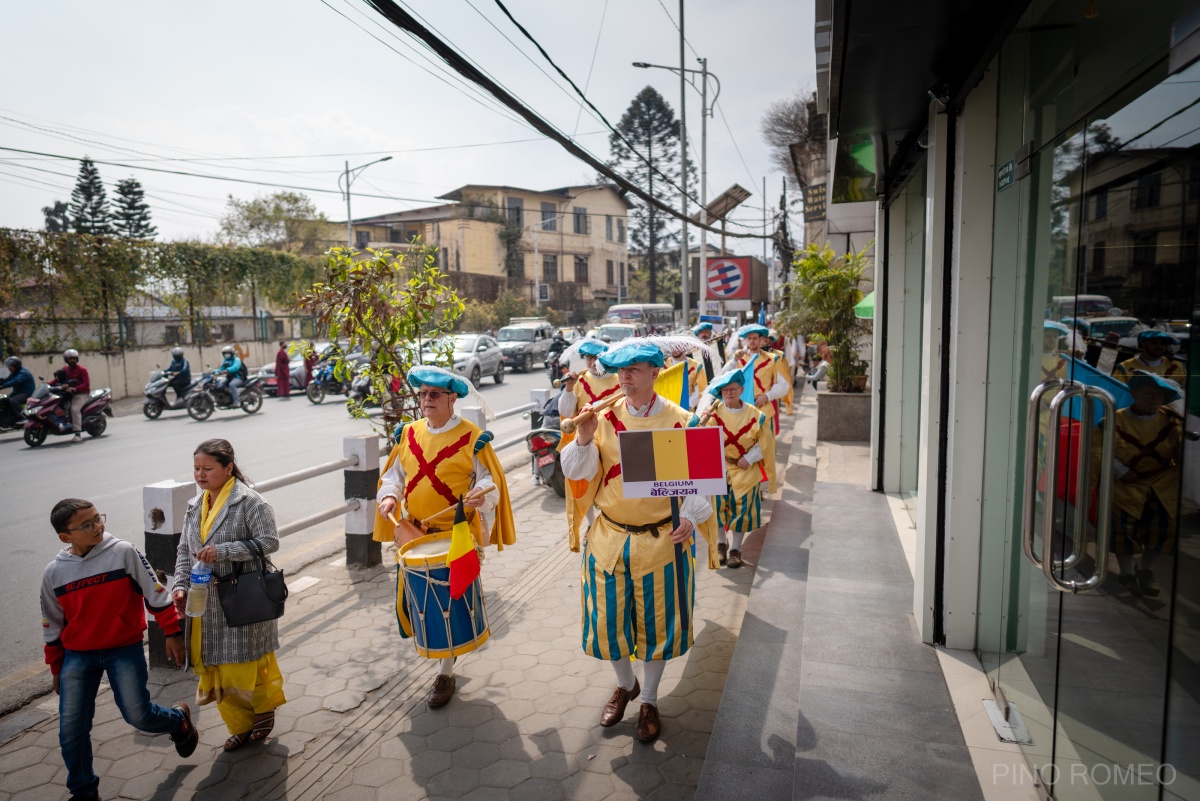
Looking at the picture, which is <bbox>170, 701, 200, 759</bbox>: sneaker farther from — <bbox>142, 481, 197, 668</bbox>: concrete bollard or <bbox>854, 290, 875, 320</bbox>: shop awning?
<bbox>854, 290, 875, 320</bbox>: shop awning

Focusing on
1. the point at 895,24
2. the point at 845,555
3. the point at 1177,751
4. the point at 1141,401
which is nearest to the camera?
the point at 1177,751

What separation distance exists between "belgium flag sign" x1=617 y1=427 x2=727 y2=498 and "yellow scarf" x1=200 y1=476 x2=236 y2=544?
78.8 inches

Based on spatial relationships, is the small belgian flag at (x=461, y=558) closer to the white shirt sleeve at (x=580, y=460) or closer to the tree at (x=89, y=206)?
the white shirt sleeve at (x=580, y=460)

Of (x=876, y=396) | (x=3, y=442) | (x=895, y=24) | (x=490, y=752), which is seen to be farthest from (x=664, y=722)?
(x=3, y=442)

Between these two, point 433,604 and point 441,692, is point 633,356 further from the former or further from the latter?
point 441,692

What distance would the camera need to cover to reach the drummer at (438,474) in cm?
428

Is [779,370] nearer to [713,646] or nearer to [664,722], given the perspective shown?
[713,646]

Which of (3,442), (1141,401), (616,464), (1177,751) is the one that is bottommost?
(3,442)

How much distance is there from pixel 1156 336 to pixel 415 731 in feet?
12.1

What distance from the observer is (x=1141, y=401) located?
2164 millimetres

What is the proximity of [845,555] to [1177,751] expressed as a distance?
12.4 ft

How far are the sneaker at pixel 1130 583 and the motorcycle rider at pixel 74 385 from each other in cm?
1633

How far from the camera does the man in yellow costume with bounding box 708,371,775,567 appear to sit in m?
6.45

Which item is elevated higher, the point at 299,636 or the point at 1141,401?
the point at 1141,401
